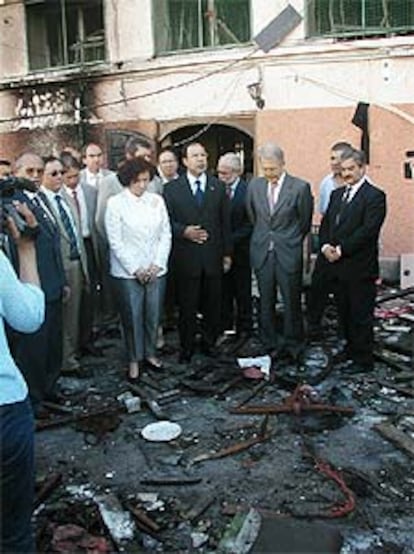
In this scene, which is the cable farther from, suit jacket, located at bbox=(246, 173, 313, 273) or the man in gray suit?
suit jacket, located at bbox=(246, 173, 313, 273)

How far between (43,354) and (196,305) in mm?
1808

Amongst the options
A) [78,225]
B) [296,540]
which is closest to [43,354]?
[78,225]

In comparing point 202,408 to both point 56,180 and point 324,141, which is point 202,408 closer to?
point 56,180

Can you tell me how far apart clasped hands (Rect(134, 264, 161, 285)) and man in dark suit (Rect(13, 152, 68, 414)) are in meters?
0.68

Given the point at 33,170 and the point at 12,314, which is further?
Answer: the point at 33,170

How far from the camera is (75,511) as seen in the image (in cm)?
450

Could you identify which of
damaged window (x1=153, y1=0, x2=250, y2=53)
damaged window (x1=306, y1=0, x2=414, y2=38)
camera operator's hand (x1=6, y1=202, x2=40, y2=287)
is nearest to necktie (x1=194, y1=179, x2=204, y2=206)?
camera operator's hand (x1=6, y1=202, x2=40, y2=287)

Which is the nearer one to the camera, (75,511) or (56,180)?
(75,511)

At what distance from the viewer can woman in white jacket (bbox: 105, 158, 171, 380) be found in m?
6.68

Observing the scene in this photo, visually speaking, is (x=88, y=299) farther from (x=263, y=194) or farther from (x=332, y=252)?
(x=332, y=252)

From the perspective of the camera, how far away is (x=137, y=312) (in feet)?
22.5

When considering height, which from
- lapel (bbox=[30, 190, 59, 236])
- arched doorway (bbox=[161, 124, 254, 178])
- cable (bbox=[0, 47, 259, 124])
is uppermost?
cable (bbox=[0, 47, 259, 124])

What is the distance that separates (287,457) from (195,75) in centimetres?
967

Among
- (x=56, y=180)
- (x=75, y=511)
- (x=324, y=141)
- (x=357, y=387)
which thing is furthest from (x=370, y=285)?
(x=324, y=141)
